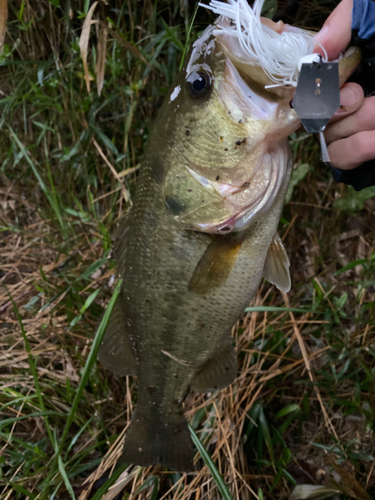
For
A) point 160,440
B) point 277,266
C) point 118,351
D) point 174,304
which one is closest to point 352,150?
point 277,266

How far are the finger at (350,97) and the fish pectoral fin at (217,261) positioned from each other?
0.59 meters

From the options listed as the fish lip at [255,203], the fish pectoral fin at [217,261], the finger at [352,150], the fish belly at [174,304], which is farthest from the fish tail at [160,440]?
the finger at [352,150]

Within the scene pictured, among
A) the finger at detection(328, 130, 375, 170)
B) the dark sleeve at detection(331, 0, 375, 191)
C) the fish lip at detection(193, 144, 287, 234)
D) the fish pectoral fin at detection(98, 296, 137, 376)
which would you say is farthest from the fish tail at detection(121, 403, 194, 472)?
the dark sleeve at detection(331, 0, 375, 191)

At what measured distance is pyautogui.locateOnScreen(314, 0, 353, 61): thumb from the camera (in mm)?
1112

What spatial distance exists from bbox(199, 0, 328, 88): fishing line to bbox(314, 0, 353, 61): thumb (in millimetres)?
97

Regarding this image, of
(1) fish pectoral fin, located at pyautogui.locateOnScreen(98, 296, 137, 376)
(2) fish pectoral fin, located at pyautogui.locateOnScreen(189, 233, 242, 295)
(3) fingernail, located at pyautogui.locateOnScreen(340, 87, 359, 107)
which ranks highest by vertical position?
(3) fingernail, located at pyautogui.locateOnScreen(340, 87, 359, 107)

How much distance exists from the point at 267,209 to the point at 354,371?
124 centimetres

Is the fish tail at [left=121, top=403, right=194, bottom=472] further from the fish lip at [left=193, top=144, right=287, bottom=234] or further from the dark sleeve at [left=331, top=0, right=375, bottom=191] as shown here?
the dark sleeve at [left=331, top=0, right=375, bottom=191]

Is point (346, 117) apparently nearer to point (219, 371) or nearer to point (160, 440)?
point (219, 371)

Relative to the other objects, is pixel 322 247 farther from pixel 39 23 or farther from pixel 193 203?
pixel 39 23

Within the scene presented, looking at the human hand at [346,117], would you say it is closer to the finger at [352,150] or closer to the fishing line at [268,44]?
the finger at [352,150]

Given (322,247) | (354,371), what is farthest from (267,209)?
(322,247)

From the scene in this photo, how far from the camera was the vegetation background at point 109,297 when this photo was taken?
1989mm

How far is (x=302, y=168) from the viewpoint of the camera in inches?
86.3
